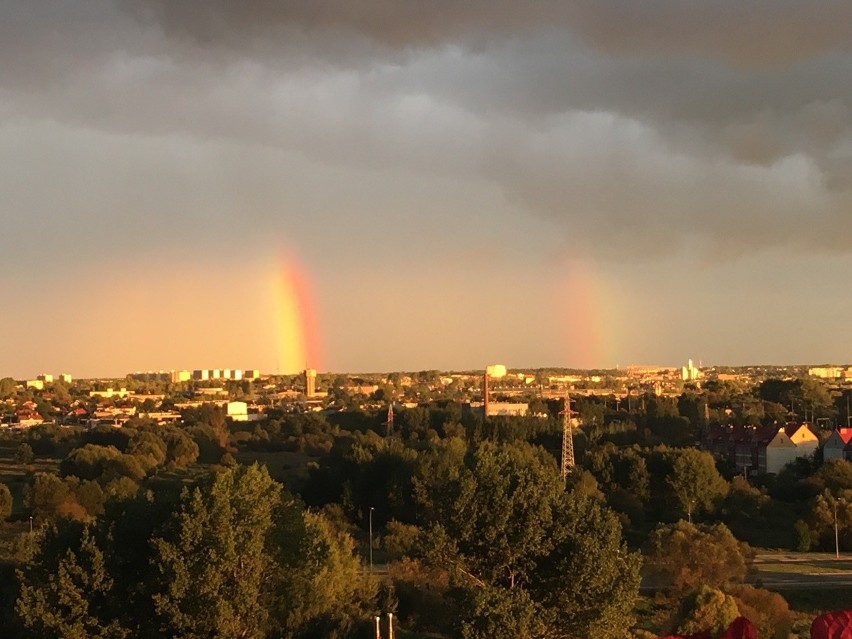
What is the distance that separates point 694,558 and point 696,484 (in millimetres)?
16189

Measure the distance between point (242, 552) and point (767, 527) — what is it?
90.9 ft

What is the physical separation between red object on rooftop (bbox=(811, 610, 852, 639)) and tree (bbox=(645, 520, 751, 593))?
22845 mm

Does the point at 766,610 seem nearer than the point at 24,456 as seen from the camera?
Yes

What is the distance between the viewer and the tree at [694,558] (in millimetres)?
26016

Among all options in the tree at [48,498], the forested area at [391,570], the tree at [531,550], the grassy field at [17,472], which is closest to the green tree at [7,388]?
the grassy field at [17,472]

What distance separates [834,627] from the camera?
12.0 ft

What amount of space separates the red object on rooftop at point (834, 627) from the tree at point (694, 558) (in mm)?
22845

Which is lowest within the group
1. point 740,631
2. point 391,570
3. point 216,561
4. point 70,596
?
point 391,570

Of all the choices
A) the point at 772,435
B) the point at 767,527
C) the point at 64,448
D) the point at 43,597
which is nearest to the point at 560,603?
the point at 43,597

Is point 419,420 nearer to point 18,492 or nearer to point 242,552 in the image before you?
point 18,492

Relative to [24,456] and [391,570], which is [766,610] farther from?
[24,456]

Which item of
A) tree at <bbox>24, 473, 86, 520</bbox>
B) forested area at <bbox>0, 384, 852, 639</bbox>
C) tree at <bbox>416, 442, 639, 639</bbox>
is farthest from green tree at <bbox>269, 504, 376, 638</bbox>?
tree at <bbox>24, 473, 86, 520</bbox>

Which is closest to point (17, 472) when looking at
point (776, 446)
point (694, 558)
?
point (776, 446)

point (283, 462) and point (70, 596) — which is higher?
point (70, 596)
